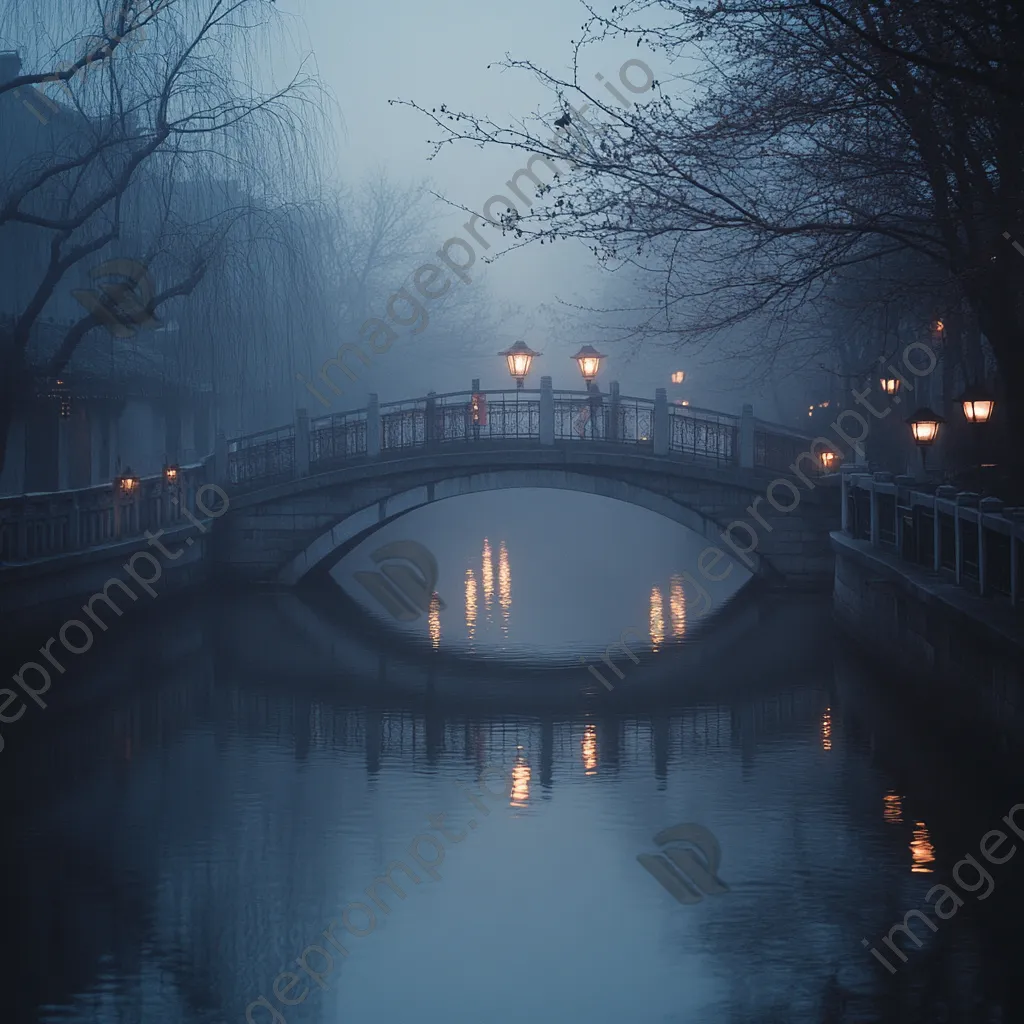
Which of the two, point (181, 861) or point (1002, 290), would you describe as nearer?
point (181, 861)

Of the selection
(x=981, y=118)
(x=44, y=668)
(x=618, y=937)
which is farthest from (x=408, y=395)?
(x=618, y=937)

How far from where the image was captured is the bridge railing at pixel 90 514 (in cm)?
1898

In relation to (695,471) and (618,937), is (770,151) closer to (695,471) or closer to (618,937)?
(618,937)

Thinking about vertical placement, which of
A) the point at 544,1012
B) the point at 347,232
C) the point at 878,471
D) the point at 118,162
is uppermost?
the point at 347,232

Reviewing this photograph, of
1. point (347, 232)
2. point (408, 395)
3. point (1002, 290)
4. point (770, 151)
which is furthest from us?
point (408, 395)

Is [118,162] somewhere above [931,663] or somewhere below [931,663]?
above

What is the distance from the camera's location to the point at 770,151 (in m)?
13.6

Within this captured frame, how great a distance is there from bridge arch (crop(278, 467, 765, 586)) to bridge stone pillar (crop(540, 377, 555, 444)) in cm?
56

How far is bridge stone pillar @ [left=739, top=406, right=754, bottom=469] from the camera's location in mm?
26812

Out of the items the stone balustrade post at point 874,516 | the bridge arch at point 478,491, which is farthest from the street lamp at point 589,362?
the stone balustrade post at point 874,516

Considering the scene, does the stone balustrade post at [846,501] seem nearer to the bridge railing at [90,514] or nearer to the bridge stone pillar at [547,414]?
the bridge stone pillar at [547,414]

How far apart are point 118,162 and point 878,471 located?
1152 centimetres
